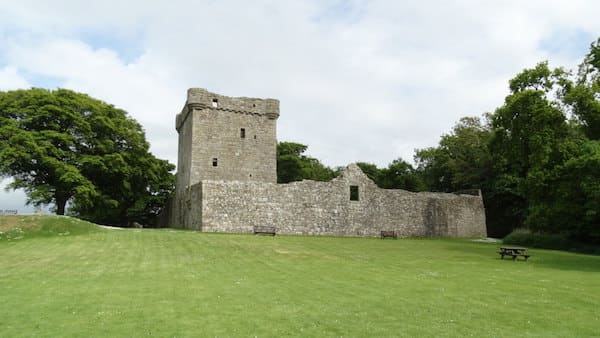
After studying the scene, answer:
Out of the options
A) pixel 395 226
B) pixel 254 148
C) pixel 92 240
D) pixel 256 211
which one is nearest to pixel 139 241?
pixel 92 240

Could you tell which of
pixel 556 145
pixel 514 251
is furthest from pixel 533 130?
pixel 514 251

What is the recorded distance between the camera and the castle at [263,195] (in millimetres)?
26562

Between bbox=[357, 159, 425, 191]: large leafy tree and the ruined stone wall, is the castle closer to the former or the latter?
the ruined stone wall

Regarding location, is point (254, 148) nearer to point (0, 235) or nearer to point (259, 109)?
point (259, 109)

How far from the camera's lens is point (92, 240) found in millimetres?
19641

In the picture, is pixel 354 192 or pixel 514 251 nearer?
pixel 514 251

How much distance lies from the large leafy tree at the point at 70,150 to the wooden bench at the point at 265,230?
11578 millimetres

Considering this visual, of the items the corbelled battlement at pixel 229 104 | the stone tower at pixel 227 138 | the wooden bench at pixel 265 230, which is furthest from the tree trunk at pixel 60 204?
the wooden bench at pixel 265 230

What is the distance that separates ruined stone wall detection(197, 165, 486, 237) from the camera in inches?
1029

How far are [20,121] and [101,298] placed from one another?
25.6 meters

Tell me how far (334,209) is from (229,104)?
34.8 feet

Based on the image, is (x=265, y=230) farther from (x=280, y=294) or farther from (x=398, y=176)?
(x=398, y=176)

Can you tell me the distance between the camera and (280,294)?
32.1 ft

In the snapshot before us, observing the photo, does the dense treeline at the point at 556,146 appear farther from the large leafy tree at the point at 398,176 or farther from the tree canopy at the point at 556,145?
the large leafy tree at the point at 398,176
